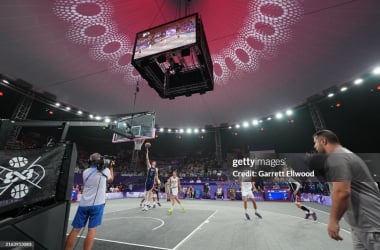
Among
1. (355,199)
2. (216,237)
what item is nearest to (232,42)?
(216,237)

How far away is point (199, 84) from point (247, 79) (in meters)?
6.70

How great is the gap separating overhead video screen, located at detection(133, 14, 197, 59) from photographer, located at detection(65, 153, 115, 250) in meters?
4.46

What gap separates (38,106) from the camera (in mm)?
18438

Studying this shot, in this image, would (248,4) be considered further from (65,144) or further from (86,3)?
(65,144)

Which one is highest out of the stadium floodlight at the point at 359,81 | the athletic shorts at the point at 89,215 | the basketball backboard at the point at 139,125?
the stadium floodlight at the point at 359,81

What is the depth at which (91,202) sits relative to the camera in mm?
3459

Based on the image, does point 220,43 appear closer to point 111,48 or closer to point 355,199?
point 111,48

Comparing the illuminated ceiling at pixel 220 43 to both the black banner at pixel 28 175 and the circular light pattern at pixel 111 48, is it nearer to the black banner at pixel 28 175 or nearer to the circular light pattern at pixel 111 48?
the circular light pattern at pixel 111 48

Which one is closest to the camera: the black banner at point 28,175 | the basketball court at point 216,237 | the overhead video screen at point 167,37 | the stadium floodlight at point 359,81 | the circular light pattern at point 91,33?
the black banner at point 28,175

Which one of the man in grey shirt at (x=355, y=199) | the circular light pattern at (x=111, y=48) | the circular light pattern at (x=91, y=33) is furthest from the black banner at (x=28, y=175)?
the circular light pattern at (x=111, y=48)

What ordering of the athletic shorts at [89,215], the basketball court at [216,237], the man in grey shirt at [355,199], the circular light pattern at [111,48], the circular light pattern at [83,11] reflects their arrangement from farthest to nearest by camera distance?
the circular light pattern at [111,48] → the circular light pattern at [83,11] → the basketball court at [216,237] → the athletic shorts at [89,215] → the man in grey shirt at [355,199]

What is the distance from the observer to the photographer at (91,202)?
3277mm

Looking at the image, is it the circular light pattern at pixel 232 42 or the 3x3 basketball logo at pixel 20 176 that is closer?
Result: the 3x3 basketball logo at pixel 20 176

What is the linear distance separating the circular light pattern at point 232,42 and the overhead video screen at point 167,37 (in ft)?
10.0
